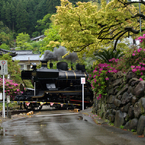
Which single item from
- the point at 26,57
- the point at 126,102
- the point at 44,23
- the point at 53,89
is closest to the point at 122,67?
the point at 126,102

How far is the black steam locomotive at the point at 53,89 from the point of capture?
1953cm

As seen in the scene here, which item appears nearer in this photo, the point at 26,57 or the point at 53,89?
the point at 53,89

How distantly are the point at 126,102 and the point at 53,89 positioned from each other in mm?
11378

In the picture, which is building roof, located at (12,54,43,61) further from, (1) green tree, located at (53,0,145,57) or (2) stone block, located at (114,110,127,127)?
(2) stone block, located at (114,110,127,127)

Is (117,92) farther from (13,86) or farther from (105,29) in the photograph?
(13,86)

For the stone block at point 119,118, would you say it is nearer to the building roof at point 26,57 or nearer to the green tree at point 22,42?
the building roof at point 26,57

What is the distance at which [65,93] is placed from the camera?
20422 millimetres

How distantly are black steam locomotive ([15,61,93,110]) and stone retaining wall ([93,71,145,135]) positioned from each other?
778cm

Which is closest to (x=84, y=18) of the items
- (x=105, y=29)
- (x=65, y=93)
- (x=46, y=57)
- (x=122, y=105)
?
(x=105, y=29)

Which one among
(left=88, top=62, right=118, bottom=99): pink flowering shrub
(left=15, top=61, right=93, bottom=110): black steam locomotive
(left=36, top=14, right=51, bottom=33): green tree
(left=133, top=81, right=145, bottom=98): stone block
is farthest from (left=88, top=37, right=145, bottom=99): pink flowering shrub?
(left=36, top=14, right=51, bottom=33): green tree

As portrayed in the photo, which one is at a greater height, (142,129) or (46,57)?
(46,57)

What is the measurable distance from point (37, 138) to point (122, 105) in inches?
161

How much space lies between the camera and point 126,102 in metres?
9.49

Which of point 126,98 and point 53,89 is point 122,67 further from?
point 53,89
